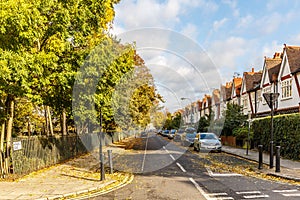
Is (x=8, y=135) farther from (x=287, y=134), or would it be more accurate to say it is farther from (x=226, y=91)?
(x=226, y=91)

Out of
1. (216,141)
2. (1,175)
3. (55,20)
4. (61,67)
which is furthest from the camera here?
(216,141)

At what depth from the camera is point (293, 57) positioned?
25.9 meters

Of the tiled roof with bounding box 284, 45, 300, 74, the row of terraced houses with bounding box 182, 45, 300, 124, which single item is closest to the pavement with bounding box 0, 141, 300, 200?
the row of terraced houses with bounding box 182, 45, 300, 124

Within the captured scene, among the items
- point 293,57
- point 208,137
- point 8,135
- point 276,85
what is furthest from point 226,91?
point 8,135

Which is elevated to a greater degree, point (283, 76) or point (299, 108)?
point (283, 76)

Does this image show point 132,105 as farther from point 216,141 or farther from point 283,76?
point 283,76

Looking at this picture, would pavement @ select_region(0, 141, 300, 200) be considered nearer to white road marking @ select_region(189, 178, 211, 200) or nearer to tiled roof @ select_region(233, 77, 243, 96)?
white road marking @ select_region(189, 178, 211, 200)

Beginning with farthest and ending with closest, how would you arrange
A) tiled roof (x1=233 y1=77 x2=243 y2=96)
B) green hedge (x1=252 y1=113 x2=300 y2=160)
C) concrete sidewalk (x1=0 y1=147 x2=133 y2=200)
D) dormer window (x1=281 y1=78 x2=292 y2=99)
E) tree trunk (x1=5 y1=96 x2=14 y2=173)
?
tiled roof (x1=233 y1=77 x2=243 y2=96) < dormer window (x1=281 y1=78 x2=292 y2=99) < green hedge (x1=252 y1=113 x2=300 y2=160) < tree trunk (x1=5 y1=96 x2=14 y2=173) < concrete sidewalk (x1=0 y1=147 x2=133 y2=200)

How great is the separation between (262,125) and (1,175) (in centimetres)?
1877

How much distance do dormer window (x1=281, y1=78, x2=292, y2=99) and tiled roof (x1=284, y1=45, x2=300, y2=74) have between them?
48.4 inches

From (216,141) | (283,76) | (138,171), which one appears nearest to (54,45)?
(138,171)

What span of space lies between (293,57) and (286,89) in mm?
3015

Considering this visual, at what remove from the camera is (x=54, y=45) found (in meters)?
12.6

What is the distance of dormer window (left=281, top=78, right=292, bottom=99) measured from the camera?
2588 cm
